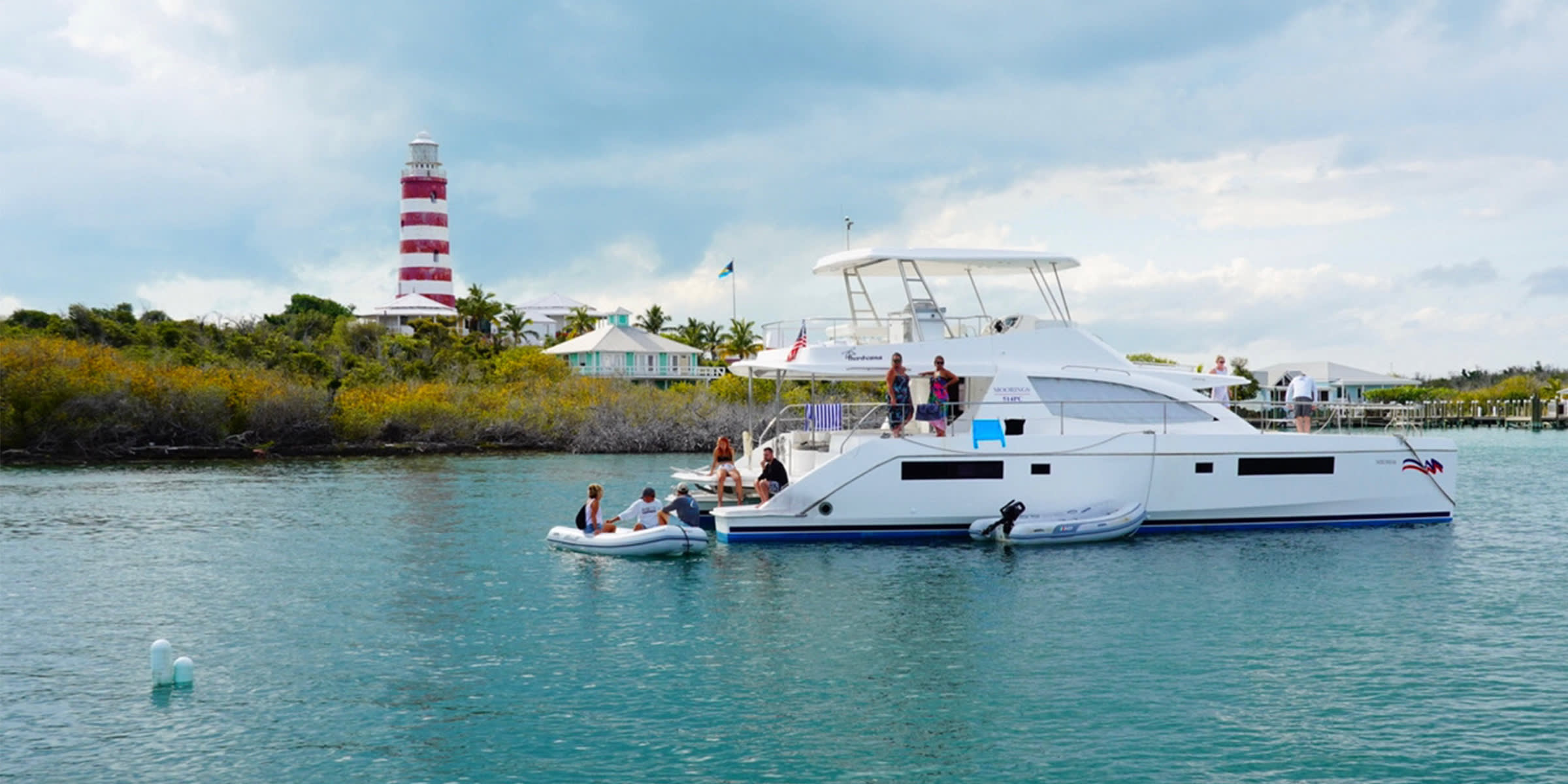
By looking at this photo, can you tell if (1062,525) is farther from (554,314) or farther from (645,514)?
(554,314)

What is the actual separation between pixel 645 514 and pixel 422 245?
7733 centimetres

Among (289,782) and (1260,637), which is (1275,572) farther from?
(289,782)

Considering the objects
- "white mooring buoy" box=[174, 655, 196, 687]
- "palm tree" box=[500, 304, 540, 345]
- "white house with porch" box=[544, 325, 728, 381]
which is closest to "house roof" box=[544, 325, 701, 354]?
"white house with porch" box=[544, 325, 728, 381]

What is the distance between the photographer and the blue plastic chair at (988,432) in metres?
21.4

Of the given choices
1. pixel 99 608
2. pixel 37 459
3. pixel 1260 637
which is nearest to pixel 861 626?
pixel 1260 637

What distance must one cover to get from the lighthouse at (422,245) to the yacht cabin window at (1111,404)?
72973 mm

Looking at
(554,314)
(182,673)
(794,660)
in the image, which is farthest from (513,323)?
(794,660)

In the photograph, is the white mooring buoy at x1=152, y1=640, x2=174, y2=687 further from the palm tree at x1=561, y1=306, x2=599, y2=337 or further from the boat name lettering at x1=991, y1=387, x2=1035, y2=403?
the palm tree at x1=561, y1=306, x2=599, y2=337

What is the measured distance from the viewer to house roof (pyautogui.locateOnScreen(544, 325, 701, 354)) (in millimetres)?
74438

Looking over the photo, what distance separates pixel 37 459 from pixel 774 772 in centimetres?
4511

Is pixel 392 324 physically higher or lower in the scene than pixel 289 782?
higher

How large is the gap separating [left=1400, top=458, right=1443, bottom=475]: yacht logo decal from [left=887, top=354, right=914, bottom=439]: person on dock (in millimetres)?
9561

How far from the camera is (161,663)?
1312 centimetres

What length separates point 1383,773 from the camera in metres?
10.5
